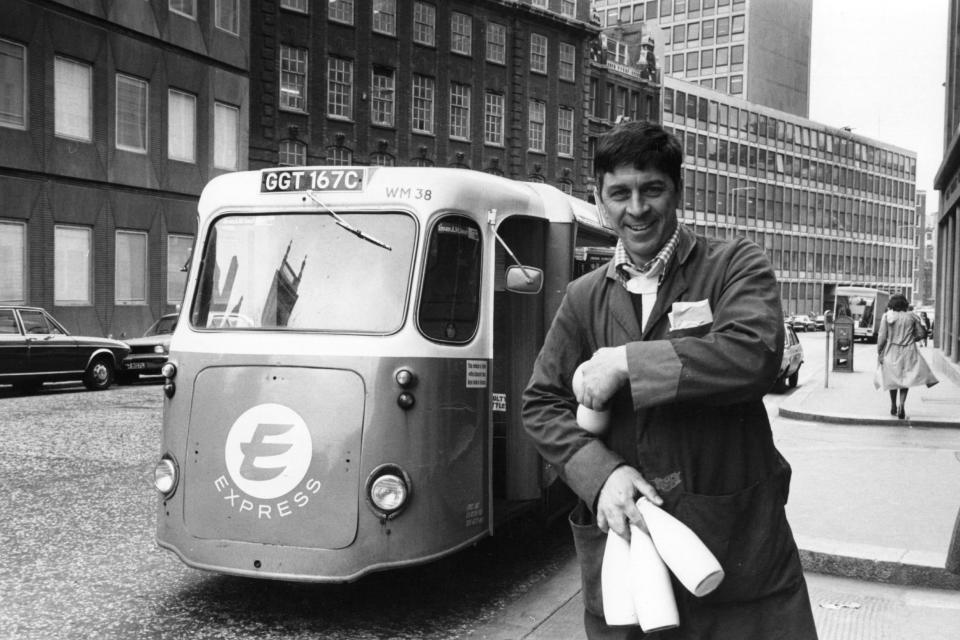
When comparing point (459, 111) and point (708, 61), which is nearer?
point (459, 111)

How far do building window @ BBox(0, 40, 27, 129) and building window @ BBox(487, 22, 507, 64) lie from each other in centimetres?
2540

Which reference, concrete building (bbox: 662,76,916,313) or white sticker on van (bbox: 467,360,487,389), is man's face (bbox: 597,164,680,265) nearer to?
white sticker on van (bbox: 467,360,487,389)

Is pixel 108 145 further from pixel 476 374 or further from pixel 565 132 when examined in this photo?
pixel 565 132

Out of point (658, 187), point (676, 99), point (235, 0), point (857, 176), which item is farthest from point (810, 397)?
point (857, 176)

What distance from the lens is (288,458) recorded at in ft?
16.8

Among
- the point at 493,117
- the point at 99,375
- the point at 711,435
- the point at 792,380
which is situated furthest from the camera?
the point at 493,117

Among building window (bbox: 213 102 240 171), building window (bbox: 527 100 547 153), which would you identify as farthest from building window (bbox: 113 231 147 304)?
building window (bbox: 527 100 547 153)

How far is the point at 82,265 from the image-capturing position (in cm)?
2664

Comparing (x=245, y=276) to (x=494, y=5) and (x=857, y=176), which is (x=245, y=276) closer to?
(x=494, y=5)

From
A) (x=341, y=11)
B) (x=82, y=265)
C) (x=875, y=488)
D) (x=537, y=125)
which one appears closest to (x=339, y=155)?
(x=341, y=11)

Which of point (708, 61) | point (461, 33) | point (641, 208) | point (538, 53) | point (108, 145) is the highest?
point (708, 61)

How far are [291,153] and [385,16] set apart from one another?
7989 mm

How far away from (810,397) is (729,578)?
16861 millimetres

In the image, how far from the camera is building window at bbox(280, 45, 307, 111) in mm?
37638
